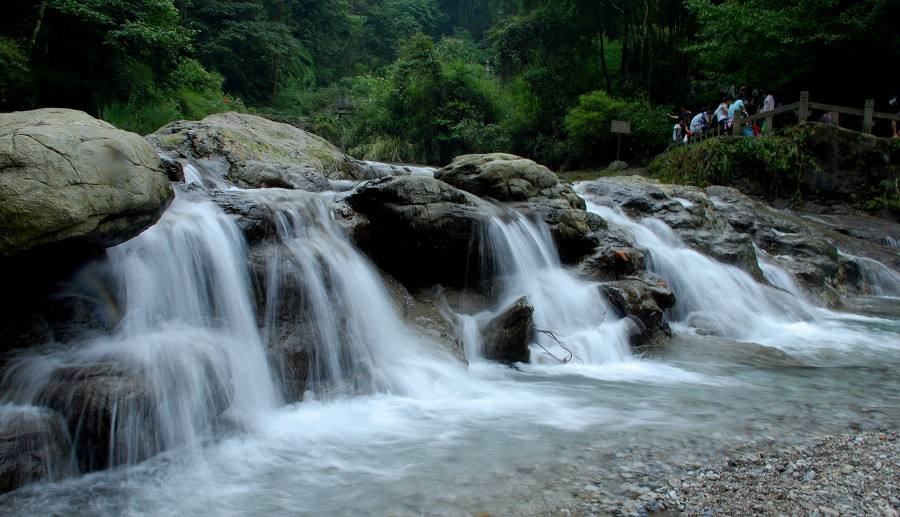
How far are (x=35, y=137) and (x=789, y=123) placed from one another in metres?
19.9

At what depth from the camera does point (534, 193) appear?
952cm

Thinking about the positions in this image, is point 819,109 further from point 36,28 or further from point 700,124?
point 36,28

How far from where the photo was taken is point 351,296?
21.1ft

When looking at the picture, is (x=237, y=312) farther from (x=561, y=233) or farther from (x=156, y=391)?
(x=561, y=233)

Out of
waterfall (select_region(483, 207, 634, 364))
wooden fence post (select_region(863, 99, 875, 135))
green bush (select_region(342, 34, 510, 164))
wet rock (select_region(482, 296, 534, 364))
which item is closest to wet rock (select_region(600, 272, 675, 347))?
waterfall (select_region(483, 207, 634, 364))

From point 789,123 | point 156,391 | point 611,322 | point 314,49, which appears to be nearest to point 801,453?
point 611,322

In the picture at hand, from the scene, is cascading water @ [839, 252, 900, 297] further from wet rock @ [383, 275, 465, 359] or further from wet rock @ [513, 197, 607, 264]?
wet rock @ [383, 275, 465, 359]

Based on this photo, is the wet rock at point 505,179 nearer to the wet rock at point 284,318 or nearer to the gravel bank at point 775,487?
the wet rock at point 284,318

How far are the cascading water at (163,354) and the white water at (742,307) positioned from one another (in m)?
6.15

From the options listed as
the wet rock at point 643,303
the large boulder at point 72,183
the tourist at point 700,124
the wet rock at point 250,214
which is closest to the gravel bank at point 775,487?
the wet rock at point 643,303

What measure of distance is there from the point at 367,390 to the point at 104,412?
2.22 m

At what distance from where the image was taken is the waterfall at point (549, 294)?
7070 mm

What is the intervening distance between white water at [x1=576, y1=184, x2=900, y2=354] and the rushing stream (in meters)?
0.20

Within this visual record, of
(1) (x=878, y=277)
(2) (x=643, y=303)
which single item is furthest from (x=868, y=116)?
(2) (x=643, y=303)
